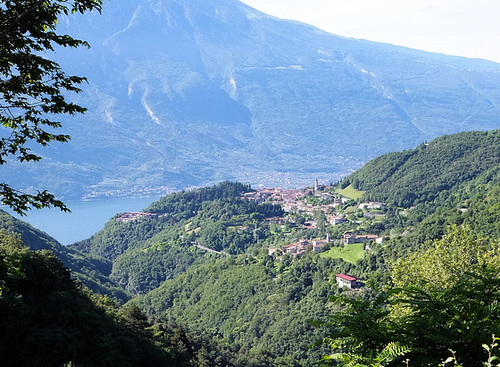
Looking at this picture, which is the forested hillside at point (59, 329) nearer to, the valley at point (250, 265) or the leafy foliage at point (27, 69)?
the valley at point (250, 265)

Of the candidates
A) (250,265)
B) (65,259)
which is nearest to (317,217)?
(250,265)

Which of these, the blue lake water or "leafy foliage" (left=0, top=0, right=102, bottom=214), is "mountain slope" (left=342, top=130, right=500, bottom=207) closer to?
"leafy foliage" (left=0, top=0, right=102, bottom=214)

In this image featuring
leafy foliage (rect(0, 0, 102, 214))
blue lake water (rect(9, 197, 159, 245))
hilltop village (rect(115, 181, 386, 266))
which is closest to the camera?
leafy foliage (rect(0, 0, 102, 214))

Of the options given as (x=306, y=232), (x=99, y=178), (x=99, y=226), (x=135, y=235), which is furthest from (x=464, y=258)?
(x=99, y=178)

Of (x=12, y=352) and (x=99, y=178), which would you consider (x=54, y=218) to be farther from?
(x=12, y=352)

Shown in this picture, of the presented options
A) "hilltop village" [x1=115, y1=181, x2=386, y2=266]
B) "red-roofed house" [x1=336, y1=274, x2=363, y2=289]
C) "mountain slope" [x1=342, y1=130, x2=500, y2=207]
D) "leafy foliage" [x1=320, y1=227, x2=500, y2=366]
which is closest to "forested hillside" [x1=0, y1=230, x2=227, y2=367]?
"leafy foliage" [x1=320, y1=227, x2=500, y2=366]

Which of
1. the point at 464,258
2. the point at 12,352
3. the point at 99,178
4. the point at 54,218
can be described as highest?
the point at 99,178
